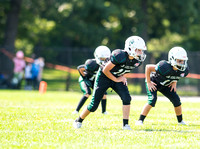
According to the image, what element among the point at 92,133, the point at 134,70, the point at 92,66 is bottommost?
the point at 92,133

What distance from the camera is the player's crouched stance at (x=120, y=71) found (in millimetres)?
7246

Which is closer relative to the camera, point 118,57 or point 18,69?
point 118,57

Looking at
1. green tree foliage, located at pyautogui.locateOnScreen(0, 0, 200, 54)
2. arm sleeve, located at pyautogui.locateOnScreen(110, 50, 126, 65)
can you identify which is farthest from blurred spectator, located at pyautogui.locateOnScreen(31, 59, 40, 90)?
arm sleeve, located at pyautogui.locateOnScreen(110, 50, 126, 65)

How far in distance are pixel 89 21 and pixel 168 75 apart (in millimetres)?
20635

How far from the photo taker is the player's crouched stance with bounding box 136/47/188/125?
25.3 ft

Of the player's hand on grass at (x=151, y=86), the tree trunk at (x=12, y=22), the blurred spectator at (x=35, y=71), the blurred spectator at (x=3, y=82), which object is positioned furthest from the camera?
the tree trunk at (x=12, y=22)

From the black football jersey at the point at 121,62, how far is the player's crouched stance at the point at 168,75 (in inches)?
29.2

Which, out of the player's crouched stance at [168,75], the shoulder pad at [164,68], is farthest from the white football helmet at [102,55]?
the shoulder pad at [164,68]

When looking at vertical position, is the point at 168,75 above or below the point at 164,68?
below

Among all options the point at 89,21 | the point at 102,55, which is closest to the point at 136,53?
the point at 102,55

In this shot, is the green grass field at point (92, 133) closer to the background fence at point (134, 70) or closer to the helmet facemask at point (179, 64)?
the helmet facemask at point (179, 64)

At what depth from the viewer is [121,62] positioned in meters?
7.25

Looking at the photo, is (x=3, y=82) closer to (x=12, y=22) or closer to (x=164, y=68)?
(x=12, y=22)

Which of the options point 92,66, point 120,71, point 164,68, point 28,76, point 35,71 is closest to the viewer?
point 120,71
